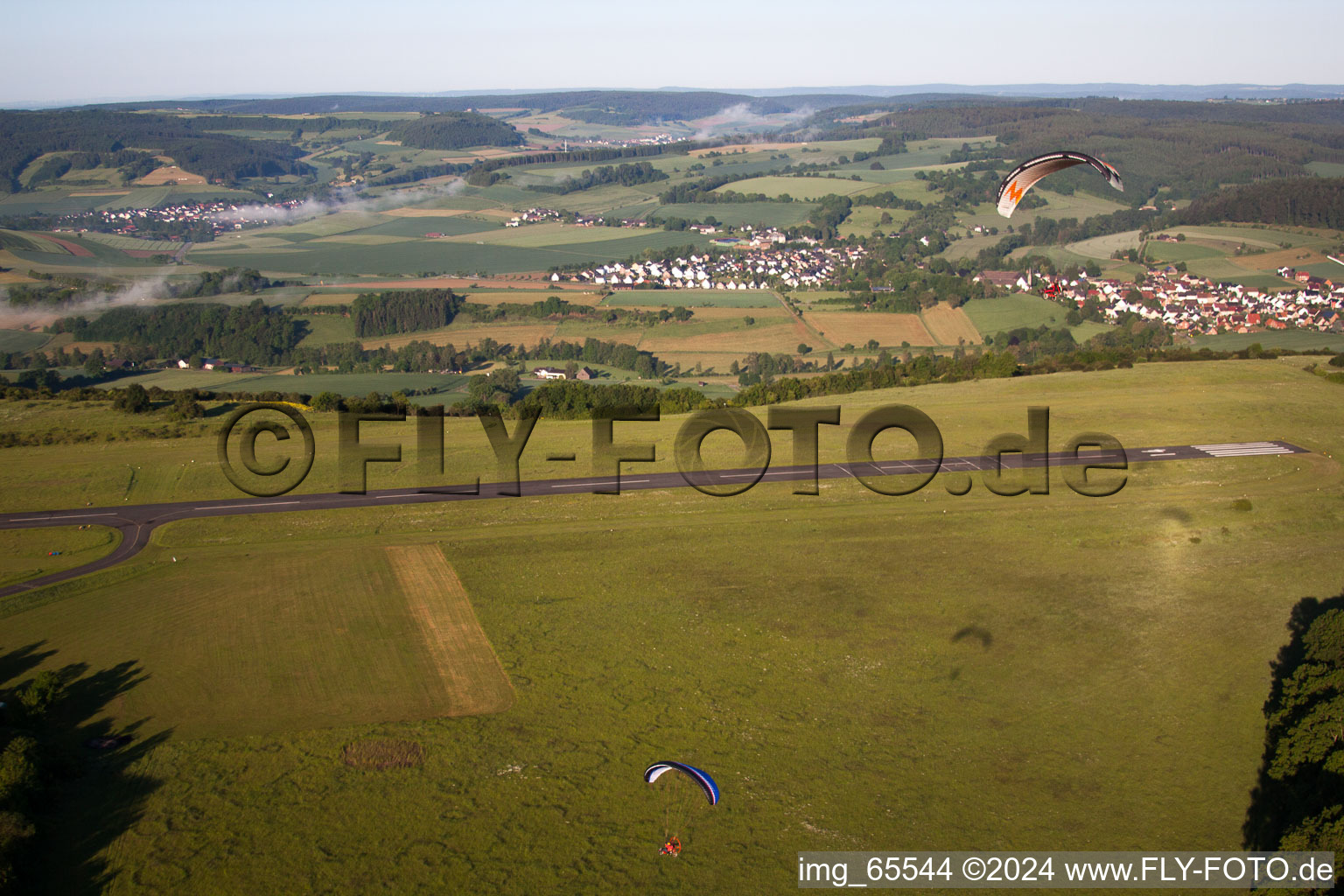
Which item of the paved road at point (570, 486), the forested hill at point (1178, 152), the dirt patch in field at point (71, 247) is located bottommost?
the paved road at point (570, 486)

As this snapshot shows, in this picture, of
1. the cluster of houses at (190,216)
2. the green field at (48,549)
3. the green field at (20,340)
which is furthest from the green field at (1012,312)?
the cluster of houses at (190,216)

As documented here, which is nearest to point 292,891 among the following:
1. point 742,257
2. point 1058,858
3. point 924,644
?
point 1058,858

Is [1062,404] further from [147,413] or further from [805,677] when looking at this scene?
[147,413]

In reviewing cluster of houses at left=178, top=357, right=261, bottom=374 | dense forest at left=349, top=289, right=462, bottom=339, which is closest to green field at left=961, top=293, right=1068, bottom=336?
dense forest at left=349, top=289, right=462, bottom=339

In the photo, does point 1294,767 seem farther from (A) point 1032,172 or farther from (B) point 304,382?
(B) point 304,382

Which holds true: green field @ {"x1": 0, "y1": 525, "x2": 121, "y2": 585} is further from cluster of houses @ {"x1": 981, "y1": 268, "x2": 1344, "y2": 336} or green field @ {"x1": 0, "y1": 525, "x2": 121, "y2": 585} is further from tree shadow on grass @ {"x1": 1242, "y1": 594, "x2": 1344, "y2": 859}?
cluster of houses @ {"x1": 981, "y1": 268, "x2": 1344, "y2": 336}

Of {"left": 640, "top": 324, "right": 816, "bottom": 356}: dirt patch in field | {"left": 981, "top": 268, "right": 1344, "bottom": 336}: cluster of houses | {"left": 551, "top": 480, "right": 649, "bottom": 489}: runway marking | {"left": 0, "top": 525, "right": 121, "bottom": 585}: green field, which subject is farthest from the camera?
{"left": 640, "top": 324, "right": 816, "bottom": 356}: dirt patch in field

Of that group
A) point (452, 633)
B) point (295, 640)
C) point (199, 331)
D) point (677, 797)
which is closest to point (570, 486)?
point (452, 633)

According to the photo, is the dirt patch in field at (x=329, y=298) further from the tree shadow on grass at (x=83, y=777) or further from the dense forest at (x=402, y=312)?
the tree shadow on grass at (x=83, y=777)
